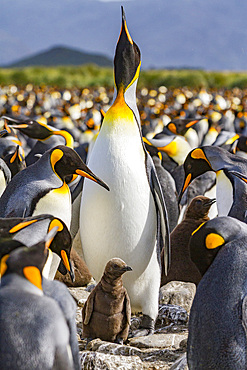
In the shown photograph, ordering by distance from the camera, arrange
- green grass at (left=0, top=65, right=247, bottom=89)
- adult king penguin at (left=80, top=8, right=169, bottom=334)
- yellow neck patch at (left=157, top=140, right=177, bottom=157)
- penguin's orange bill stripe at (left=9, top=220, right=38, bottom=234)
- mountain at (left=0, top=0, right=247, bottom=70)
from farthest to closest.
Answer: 1. mountain at (left=0, top=0, right=247, bottom=70)
2. green grass at (left=0, top=65, right=247, bottom=89)
3. yellow neck patch at (left=157, top=140, right=177, bottom=157)
4. adult king penguin at (left=80, top=8, right=169, bottom=334)
5. penguin's orange bill stripe at (left=9, top=220, right=38, bottom=234)

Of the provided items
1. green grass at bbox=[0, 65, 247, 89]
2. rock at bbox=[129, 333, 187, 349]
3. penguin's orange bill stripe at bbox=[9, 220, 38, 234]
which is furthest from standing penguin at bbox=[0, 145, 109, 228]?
green grass at bbox=[0, 65, 247, 89]

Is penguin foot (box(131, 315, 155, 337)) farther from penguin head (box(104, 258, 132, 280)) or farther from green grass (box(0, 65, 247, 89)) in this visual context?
green grass (box(0, 65, 247, 89))


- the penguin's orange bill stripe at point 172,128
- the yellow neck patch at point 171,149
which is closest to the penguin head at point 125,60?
the yellow neck patch at point 171,149

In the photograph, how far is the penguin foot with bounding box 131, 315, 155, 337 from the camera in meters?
3.89

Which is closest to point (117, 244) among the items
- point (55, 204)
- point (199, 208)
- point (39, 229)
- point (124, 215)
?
point (124, 215)

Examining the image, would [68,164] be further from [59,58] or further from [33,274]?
[59,58]

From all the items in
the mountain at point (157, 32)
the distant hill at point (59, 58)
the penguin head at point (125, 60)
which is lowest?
the distant hill at point (59, 58)

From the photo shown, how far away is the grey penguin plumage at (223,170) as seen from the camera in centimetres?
463

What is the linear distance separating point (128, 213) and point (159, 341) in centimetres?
A: 92

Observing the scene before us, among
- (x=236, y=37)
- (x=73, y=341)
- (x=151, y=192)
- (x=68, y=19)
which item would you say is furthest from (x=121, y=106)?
(x=68, y=19)

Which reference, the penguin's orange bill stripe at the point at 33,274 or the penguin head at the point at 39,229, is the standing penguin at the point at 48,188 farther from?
the penguin's orange bill stripe at the point at 33,274

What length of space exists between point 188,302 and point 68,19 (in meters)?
151

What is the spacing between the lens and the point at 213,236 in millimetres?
2771

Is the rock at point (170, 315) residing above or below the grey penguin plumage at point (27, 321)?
below
